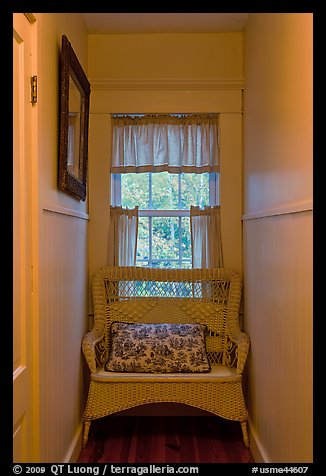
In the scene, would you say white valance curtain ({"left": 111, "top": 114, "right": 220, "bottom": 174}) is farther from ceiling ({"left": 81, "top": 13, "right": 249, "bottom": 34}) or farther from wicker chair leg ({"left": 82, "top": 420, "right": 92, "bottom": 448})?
wicker chair leg ({"left": 82, "top": 420, "right": 92, "bottom": 448})

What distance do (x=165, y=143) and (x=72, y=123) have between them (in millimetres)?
856

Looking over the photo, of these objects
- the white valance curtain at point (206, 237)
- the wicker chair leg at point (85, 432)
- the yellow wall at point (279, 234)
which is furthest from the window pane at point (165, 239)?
the wicker chair leg at point (85, 432)

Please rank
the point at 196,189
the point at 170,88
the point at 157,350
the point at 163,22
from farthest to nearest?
the point at 196,189, the point at 170,88, the point at 163,22, the point at 157,350

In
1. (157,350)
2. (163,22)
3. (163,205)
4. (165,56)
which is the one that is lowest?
(157,350)

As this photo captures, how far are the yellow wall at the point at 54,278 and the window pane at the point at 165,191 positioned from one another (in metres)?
0.67

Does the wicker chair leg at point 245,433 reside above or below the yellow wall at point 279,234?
below

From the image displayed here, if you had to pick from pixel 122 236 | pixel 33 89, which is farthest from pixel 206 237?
pixel 33 89

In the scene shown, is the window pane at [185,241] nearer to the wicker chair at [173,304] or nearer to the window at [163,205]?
the window at [163,205]

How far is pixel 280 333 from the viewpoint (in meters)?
1.88

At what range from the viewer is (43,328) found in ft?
5.65

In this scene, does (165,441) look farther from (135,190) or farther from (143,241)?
(135,190)

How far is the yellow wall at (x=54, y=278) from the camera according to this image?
65.4 inches

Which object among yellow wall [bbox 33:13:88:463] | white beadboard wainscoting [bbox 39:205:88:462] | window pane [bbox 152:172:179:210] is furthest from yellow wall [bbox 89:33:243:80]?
white beadboard wainscoting [bbox 39:205:88:462]
